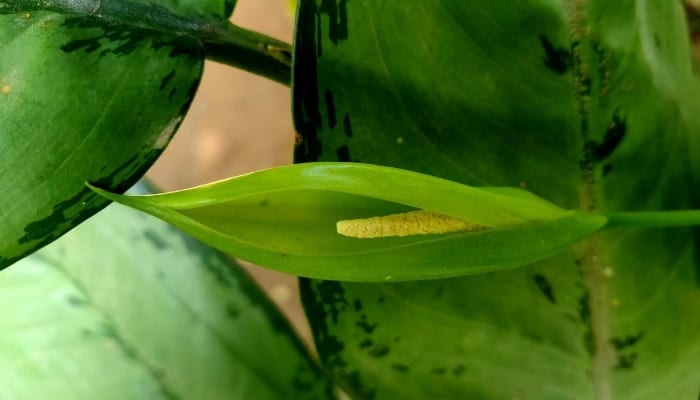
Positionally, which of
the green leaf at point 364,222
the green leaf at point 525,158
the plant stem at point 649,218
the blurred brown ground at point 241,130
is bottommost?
the green leaf at point 364,222

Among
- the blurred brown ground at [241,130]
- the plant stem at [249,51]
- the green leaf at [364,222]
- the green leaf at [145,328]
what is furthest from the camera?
the blurred brown ground at [241,130]

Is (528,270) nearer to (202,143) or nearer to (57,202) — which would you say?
(57,202)

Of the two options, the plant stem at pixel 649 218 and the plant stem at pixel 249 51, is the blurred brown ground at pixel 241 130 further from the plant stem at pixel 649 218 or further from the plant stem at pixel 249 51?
the plant stem at pixel 649 218

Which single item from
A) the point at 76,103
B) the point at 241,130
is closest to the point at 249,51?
the point at 76,103

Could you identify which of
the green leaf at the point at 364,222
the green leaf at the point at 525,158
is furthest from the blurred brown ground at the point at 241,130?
the green leaf at the point at 364,222

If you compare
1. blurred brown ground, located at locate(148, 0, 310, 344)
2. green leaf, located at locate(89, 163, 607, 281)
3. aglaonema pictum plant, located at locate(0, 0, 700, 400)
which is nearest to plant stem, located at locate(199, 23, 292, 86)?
aglaonema pictum plant, located at locate(0, 0, 700, 400)

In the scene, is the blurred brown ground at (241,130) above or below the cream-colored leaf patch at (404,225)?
above

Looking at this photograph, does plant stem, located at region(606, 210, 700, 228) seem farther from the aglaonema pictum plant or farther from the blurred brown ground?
the blurred brown ground

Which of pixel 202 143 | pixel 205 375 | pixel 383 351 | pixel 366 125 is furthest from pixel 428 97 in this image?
pixel 202 143
